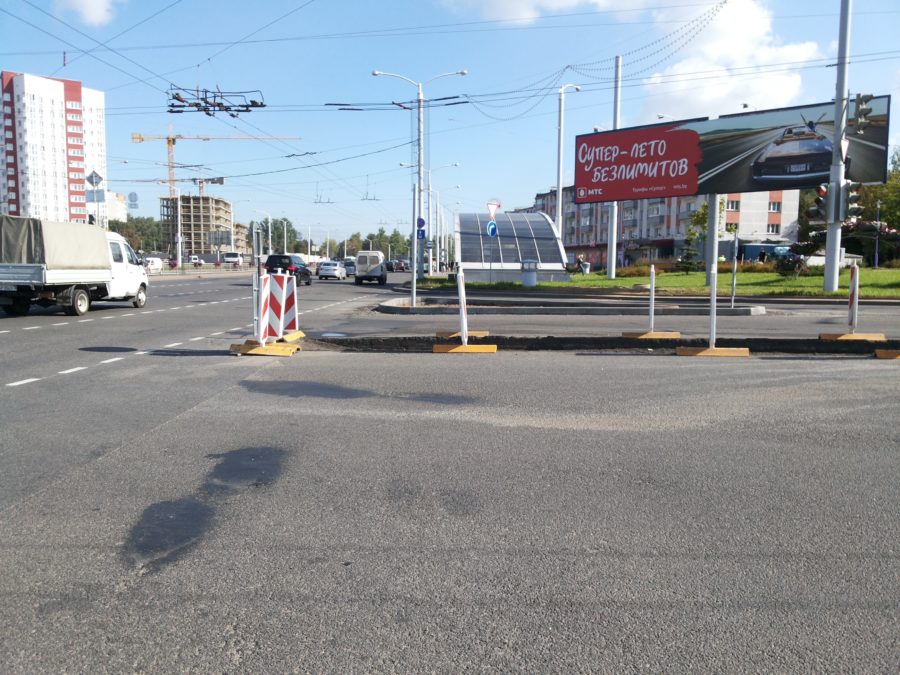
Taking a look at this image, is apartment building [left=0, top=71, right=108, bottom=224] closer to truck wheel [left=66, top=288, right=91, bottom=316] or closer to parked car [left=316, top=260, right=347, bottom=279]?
parked car [left=316, top=260, right=347, bottom=279]

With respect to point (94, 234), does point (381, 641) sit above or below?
below

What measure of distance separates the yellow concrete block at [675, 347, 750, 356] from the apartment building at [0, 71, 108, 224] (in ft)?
385

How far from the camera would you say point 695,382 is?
9.37m

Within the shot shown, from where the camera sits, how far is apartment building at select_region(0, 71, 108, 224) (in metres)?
113

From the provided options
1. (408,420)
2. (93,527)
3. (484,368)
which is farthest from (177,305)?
(93,527)

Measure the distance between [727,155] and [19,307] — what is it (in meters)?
28.7

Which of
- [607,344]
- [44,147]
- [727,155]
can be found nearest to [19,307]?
[607,344]

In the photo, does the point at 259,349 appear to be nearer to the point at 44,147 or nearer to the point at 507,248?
the point at 507,248

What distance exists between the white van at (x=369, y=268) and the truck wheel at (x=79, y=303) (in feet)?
92.2

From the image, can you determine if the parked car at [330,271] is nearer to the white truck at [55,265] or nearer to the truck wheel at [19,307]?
the white truck at [55,265]

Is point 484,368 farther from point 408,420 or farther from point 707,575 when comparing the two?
point 707,575

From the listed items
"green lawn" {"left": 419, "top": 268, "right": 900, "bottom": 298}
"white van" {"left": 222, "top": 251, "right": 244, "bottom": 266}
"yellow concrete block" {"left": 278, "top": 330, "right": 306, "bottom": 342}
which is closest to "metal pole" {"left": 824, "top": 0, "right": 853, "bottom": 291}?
"green lawn" {"left": 419, "top": 268, "right": 900, "bottom": 298}

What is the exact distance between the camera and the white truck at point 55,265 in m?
18.1

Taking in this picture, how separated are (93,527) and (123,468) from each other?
1.28m
